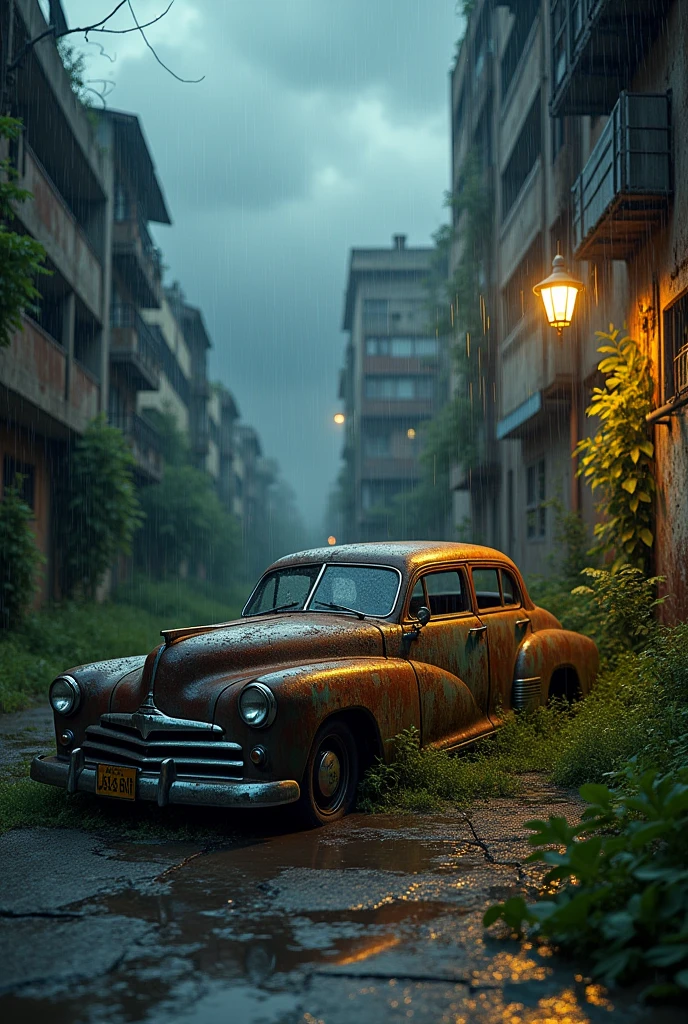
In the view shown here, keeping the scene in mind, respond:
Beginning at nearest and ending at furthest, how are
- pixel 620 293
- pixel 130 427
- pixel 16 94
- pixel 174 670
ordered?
pixel 174 670 < pixel 620 293 < pixel 16 94 < pixel 130 427

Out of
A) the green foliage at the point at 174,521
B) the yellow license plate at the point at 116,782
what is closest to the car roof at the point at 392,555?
the yellow license plate at the point at 116,782

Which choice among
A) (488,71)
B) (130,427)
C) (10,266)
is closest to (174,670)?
(10,266)

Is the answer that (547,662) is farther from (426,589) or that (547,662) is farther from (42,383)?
(42,383)

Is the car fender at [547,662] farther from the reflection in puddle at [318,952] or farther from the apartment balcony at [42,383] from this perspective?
the apartment balcony at [42,383]

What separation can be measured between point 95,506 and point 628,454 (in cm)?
1292

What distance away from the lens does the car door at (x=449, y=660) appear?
6.74m

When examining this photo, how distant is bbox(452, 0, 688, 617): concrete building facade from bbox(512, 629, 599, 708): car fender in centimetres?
105

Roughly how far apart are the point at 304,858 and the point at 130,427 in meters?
25.2

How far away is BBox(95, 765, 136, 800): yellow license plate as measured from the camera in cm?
543

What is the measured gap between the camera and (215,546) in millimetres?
42469

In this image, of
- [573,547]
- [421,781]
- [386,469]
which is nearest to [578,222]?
[573,547]

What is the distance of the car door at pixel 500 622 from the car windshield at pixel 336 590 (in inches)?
38.8

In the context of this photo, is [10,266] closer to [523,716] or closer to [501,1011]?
[523,716]

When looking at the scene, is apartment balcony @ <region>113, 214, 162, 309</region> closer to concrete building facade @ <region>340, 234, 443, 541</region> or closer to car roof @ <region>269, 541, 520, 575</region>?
concrete building facade @ <region>340, 234, 443, 541</region>
